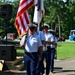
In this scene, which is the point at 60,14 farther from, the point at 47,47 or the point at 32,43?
the point at 32,43

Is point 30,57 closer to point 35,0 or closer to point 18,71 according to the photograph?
point 35,0

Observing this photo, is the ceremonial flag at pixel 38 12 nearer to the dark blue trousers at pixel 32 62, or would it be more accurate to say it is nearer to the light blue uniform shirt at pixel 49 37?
the light blue uniform shirt at pixel 49 37

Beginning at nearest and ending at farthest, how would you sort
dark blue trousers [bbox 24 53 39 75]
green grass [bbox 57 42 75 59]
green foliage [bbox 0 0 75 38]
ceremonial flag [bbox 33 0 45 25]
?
dark blue trousers [bbox 24 53 39 75] → ceremonial flag [bbox 33 0 45 25] → green grass [bbox 57 42 75 59] → green foliage [bbox 0 0 75 38]

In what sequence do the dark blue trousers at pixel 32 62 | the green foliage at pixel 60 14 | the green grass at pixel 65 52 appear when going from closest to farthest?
the dark blue trousers at pixel 32 62 < the green grass at pixel 65 52 < the green foliage at pixel 60 14

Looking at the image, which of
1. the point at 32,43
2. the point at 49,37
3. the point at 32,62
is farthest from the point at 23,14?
the point at 32,62

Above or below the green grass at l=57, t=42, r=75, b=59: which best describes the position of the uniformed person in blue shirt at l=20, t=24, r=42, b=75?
above

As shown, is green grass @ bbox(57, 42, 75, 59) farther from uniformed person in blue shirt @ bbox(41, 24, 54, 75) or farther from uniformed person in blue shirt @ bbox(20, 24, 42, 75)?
uniformed person in blue shirt @ bbox(20, 24, 42, 75)

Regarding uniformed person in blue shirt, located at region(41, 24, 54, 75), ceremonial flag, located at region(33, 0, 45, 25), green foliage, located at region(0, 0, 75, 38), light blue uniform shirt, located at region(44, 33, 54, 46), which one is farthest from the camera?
green foliage, located at region(0, 0, 75, 38)

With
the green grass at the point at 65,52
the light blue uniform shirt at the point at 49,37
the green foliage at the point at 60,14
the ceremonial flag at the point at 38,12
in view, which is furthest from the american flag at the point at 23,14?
the green foliage at the point at 60,14

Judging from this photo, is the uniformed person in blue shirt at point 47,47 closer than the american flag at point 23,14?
Yes

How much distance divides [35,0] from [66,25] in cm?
8852

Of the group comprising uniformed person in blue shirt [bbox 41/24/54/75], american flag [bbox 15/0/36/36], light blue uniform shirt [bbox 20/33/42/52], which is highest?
american flag [bbox 15/0/36/36]

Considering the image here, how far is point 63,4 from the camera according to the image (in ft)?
339

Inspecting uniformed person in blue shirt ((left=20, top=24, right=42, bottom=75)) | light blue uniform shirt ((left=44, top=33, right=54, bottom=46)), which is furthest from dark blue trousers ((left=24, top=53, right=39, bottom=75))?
light blue uniform shirt ((left=44, top=33, right=54, bottom=46))
